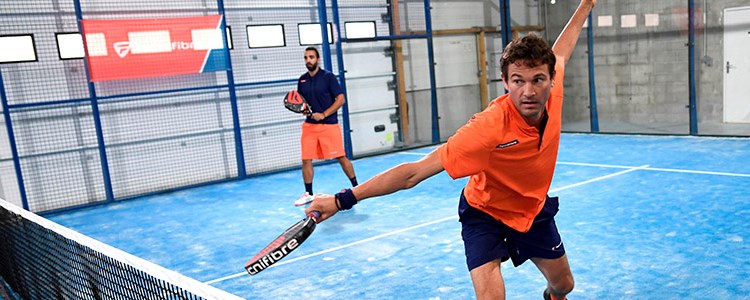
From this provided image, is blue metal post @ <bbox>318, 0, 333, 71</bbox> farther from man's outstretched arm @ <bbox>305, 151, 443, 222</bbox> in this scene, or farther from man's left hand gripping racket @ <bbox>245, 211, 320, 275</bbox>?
man's left hand gripping racket @ <bbox>245, 211, 320, 275</bbox>

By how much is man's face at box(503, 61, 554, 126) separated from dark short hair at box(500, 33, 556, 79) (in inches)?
0.7

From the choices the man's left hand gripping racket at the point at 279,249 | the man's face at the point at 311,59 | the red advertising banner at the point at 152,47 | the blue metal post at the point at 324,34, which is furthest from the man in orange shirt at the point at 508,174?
the blue metal post at the point at 324,34

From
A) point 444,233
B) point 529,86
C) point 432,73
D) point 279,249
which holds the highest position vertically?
point 529,86

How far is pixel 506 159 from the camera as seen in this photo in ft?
9.89

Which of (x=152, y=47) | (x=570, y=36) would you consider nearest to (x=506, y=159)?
(x=570, y=36)

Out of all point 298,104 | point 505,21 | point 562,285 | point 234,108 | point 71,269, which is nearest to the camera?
point 562,285

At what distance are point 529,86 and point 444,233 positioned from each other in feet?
11.7

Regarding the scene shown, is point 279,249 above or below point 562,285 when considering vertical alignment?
above

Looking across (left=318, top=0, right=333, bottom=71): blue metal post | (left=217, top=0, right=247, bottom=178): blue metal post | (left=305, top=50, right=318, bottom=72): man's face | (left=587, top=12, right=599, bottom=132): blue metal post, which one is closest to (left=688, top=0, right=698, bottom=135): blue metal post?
(left=587, top=12, right=599, bottom=132): blue metal post

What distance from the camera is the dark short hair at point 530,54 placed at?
2.80 m

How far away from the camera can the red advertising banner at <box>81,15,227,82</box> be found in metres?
9.41

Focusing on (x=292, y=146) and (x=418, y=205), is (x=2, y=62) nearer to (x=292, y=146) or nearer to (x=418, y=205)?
(x=292, y=146)

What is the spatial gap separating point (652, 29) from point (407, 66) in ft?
17.8

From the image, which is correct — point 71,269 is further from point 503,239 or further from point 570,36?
point 570,36
